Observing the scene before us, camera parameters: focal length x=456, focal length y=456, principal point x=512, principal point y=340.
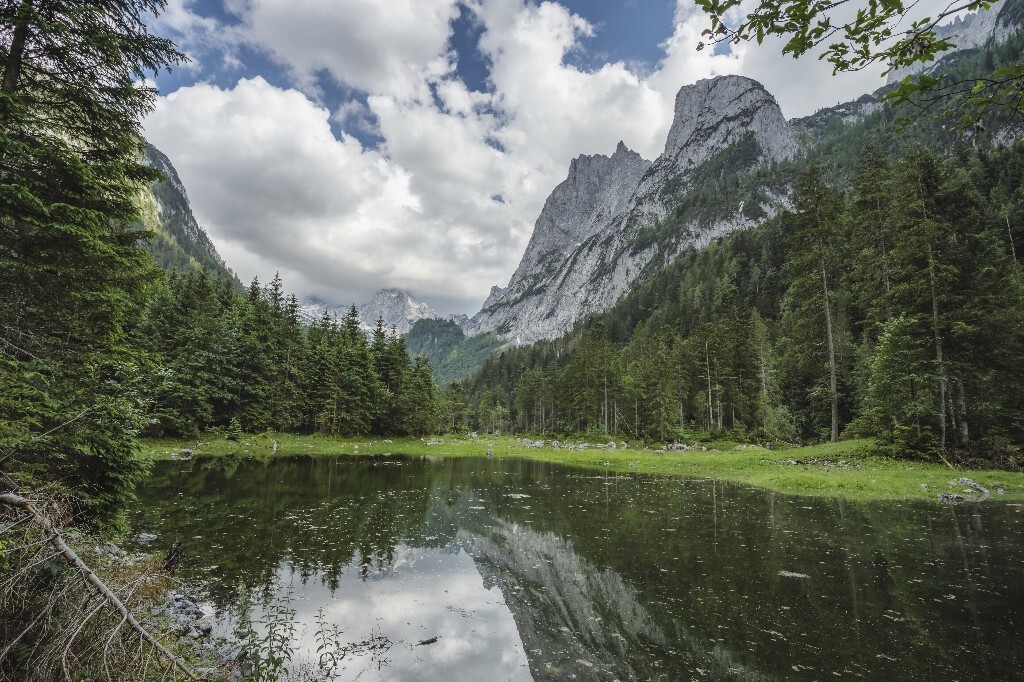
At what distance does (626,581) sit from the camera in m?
11.9

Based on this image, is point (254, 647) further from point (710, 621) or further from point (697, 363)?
point (697, 363)

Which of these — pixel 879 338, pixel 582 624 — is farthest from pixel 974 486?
pixel 582 624

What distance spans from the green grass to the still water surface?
3815mm

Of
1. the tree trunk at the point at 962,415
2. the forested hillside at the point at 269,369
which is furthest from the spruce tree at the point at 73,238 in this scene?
the tree trunk at the point at 962,415

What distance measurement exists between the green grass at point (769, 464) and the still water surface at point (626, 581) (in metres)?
3.82

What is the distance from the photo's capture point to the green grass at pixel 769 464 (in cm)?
2288

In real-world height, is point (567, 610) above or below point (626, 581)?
below

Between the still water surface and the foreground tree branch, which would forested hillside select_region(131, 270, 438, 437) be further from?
the foreground tree branch

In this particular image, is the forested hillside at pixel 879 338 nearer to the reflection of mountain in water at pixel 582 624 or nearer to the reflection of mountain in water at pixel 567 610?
the reflection of mountain in water at pixel 582 624

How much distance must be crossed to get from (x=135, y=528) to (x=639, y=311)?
15825cm

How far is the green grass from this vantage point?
2288 cm

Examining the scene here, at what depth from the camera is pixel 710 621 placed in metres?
9.40

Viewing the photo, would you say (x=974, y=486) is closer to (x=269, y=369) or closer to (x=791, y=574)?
(x=791, y=574)

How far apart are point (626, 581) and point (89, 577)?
1096 cm
